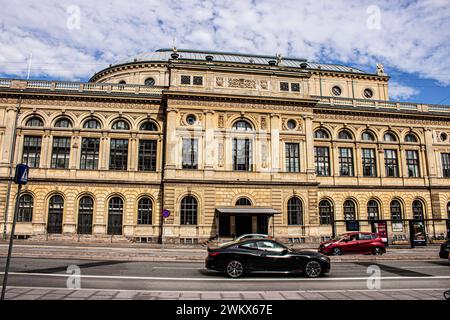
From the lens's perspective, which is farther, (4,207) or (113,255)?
(4,207)

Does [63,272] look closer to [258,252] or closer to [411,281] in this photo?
[258,252]

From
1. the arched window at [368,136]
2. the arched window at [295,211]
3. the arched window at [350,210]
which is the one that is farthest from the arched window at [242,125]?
the arched window at [368,136]

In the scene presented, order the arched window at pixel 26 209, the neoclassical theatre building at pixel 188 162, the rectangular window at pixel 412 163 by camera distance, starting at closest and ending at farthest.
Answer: the arched window at pixel 26 209
the neoclassical theatre building at pixel 188 162
the rectangular window at pixel 412 163

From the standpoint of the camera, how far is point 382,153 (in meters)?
37.8

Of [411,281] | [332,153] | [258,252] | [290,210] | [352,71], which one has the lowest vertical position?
[411,281]

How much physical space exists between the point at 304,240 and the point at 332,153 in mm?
10564

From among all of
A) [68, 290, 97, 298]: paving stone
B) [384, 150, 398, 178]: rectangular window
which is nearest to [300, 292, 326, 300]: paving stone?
[68, 290, 97, 298]: paving stone

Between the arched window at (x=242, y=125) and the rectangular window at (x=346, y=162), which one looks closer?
the arched window at (x=242, y=125)

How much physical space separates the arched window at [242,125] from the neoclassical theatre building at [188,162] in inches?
4.0

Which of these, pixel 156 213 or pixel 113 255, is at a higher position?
pixel 156 213

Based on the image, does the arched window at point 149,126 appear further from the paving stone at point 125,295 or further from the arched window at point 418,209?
the arched window at point 418,209

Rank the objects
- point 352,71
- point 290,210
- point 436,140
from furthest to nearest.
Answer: point 352,71 < point 436,140 < point 290,210

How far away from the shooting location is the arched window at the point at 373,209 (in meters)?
36.7

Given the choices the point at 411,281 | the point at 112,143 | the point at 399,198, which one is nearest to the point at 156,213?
the point at 112,143
